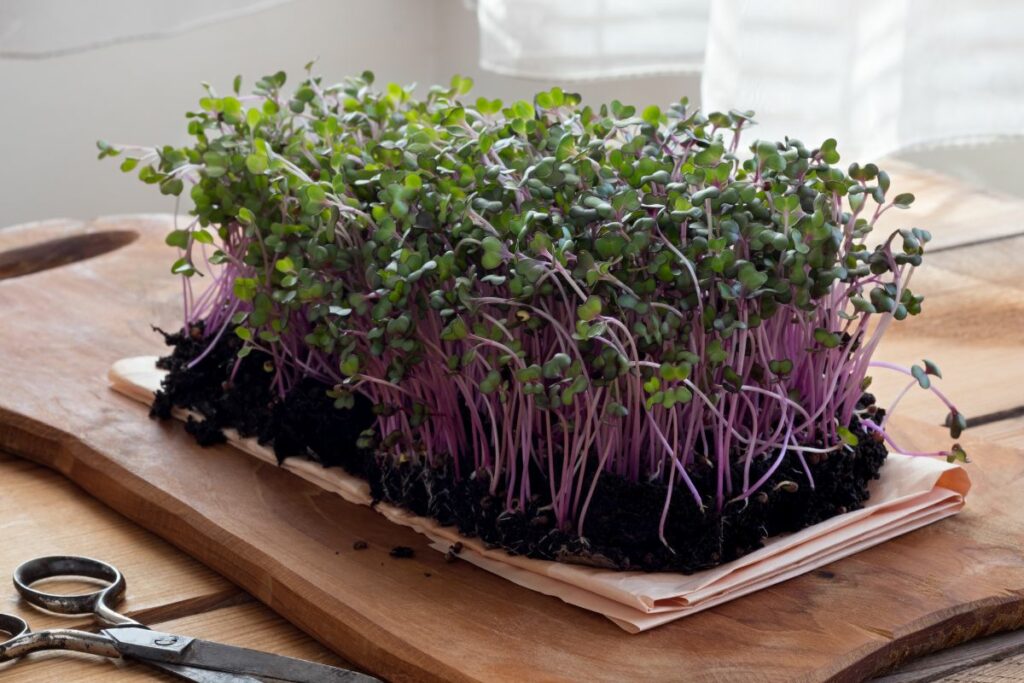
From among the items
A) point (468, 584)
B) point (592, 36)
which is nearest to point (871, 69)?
point (592, 36)

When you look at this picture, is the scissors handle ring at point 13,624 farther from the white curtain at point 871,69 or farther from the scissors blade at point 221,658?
the white curtain at point 871,69

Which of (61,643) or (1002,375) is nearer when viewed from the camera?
(61,643)

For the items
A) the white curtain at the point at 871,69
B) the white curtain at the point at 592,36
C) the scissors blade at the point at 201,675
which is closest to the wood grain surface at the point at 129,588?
the scissors blade at the point at 201,675

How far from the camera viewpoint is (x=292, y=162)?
3.25 ft

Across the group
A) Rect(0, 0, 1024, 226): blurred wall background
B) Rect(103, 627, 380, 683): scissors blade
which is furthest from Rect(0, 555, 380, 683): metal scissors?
Rect(0, 0, 1024, 226): blurred wall background

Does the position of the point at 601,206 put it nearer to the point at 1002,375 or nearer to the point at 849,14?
the point at 1002,375

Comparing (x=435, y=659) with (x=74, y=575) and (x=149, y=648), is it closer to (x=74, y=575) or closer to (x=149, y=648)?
(x=149, y=648)

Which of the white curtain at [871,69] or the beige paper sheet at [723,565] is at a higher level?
the white curtain at [871,69]

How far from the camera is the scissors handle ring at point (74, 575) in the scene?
77cm

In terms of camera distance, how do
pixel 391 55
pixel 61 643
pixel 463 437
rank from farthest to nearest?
pixel 391 55
pixel 463 437
pixel 61 643

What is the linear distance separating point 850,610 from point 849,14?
817 mm

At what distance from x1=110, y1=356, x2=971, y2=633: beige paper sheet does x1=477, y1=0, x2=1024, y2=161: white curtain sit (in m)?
0.58

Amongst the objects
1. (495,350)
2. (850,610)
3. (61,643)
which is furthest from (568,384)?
(61,643)

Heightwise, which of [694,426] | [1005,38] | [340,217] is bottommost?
[694,426]
